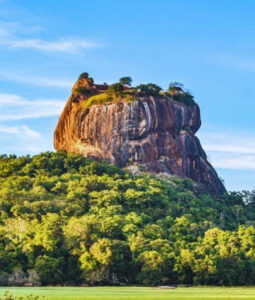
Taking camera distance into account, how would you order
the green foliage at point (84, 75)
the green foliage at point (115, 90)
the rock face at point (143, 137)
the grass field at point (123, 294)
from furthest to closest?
the green foliage at point (84, 75) < the green foliage at point (115, 90) < the rock face at point (143, 137) < the grass field at point (123, 294)

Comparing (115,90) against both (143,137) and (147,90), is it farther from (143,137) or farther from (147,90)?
(143,137)

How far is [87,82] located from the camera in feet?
308

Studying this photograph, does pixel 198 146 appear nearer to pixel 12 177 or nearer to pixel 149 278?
pixel 12 177

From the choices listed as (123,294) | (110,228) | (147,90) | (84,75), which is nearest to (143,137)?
(147,90)

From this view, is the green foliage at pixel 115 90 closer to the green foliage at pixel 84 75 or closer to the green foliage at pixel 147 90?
the green foliage at pixel 147 90

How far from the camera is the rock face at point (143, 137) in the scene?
86.2 m

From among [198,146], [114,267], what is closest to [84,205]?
[114,267]

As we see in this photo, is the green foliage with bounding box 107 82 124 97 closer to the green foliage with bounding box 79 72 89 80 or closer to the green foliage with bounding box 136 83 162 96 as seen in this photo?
the green foliage with bounding box 136 83 162 96

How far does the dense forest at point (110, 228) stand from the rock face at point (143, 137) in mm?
3174

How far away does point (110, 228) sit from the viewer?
60.5 metres

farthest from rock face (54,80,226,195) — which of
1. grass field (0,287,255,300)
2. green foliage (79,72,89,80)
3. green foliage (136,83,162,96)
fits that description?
grass field (0,287,255,300)

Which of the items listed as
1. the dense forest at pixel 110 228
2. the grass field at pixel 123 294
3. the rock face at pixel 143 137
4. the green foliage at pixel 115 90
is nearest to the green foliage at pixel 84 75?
the rock face at pixel 143 137

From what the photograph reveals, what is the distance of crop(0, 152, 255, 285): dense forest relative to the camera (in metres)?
53.9

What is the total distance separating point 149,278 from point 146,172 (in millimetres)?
32038
